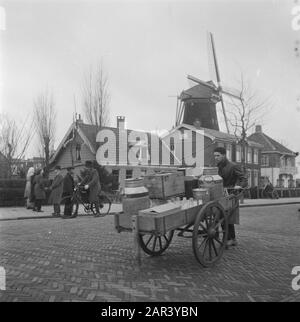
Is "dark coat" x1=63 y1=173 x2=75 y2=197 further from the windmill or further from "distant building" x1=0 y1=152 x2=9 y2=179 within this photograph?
the windmill

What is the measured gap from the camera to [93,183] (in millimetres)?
12578

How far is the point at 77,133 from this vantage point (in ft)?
104

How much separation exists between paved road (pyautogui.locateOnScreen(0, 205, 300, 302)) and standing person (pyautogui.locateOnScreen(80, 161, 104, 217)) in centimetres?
411

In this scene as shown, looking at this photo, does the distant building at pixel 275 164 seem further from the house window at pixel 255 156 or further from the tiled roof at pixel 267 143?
the house window at pixel 255 156

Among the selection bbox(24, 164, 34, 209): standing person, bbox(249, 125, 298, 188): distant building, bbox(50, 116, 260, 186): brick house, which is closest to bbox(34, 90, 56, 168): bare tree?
bbox(50, 116, 260, 186): brick house

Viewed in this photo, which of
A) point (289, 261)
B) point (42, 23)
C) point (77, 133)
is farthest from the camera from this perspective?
point (77, 133)

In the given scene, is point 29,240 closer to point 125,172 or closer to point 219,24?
point 219,24

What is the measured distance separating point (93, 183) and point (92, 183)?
0.07 metres

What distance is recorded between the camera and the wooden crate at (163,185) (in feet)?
18.3

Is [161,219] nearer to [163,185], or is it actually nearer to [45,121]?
[163,185]

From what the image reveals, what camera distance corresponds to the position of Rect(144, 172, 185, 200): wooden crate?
5.58m

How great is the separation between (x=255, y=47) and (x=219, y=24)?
999 millimetres

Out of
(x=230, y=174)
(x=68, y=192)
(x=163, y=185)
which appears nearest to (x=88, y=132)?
(x=68, y=192)
